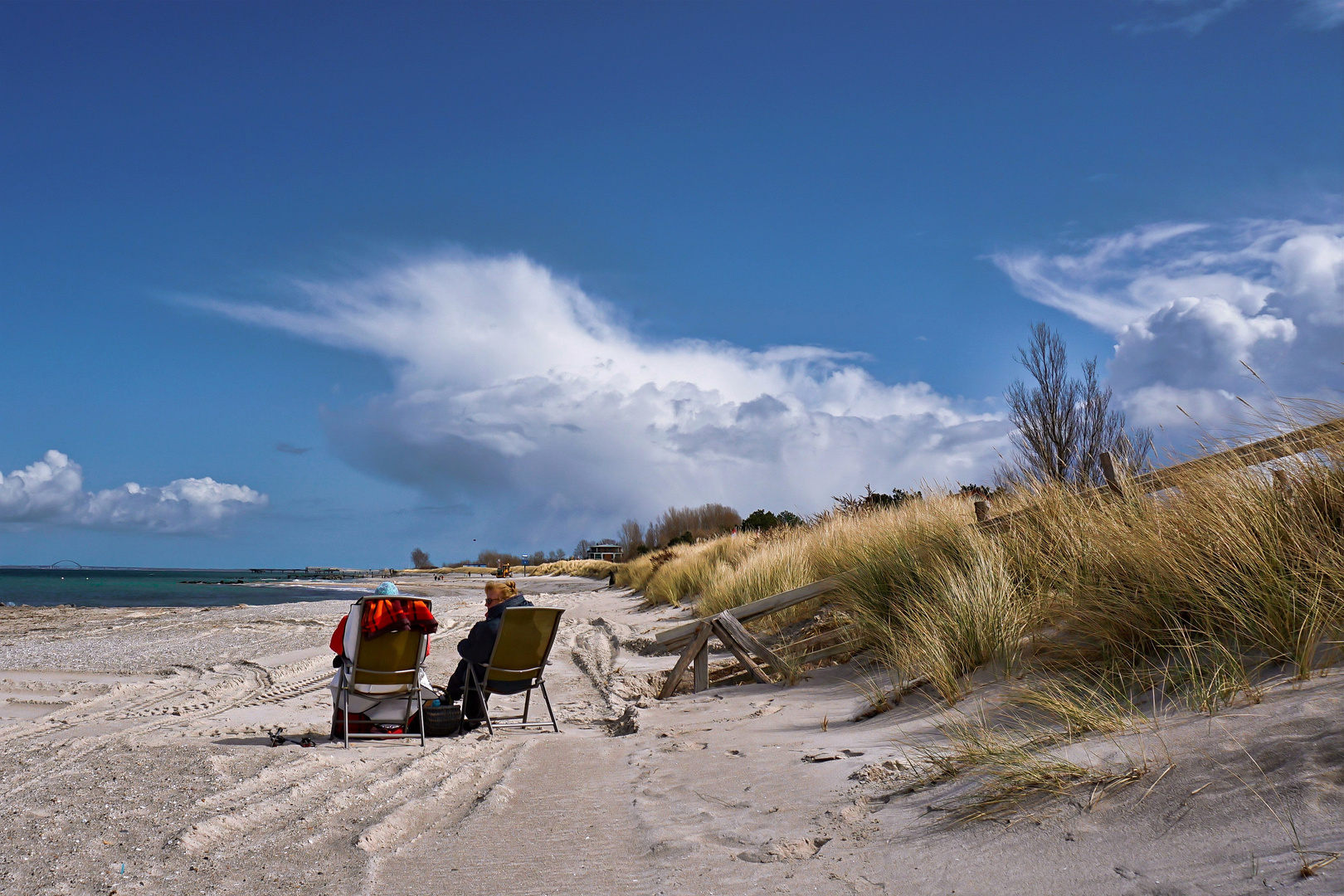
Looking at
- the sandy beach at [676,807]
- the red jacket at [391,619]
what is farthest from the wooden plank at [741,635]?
the red jacket at [391,619]

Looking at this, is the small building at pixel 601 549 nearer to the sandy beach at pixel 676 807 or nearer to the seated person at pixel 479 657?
the seated person at pixel 479 657

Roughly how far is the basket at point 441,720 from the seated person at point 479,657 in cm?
17

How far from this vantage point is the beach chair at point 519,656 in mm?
6961

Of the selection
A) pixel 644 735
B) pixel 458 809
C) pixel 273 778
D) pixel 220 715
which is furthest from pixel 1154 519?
pixel 220 715

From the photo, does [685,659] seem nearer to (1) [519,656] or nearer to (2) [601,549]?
(1) [519,656]

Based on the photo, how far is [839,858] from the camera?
3008 mm

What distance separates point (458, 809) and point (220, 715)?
480 cm

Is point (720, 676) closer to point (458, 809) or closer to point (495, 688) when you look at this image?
point (495, 688)

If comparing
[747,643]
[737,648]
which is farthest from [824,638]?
[737,648]

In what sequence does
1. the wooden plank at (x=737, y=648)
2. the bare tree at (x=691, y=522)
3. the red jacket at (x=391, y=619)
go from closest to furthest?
the red jacket at (x=391, y=619), the wooden plank at (x=737, y=648), the bare tree at (x=691, y=522)

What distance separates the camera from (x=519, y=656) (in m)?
7.05

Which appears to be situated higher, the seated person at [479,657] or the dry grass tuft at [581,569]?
the seated person at [479,657]

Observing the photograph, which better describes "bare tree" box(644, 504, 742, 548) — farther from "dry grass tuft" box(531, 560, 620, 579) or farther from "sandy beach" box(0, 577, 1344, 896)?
"sandy beach" box(0, 577, 1344, 896)

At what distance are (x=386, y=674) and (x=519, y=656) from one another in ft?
3.74
